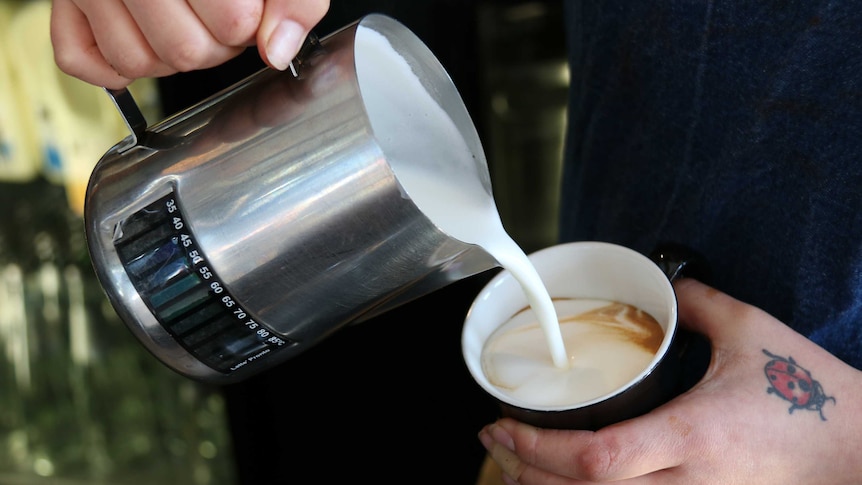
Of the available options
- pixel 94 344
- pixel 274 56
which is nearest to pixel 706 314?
pixel 274 56

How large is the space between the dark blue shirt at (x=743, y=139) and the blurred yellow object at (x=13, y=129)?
3.39 ft

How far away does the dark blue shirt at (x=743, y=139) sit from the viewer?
78 centimetres

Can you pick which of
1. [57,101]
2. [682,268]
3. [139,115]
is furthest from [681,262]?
[57,101]

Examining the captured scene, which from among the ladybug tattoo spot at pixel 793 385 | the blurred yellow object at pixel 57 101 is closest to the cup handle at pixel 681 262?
the ladybug tattoo spot at pixel 793 385

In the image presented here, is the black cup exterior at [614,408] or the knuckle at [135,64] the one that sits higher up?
the knuckle at [135,64]

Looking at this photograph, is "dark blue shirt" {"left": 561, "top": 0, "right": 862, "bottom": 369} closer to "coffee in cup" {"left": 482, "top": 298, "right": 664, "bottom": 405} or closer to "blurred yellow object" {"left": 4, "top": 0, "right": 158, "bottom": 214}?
"coffee in cup" {"left": 482, "top": 298, "right": 664, "bottom": 405}

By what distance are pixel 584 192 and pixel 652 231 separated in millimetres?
107

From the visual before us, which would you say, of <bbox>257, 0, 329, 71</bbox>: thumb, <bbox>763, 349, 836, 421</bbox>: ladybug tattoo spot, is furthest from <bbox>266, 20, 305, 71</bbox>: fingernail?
<bbox>763, 349, 836, 421</bbox>: ladybug tattoo spot

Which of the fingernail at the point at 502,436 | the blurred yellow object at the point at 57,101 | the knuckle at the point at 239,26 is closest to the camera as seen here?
the knuckle at the point at 239,26

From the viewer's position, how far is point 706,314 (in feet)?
2.61

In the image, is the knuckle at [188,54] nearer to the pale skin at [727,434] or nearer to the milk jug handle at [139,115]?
the milk jug handle at [139,115]

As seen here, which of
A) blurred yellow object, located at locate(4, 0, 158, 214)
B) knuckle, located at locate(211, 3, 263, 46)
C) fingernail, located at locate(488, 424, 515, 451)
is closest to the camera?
knuckle, located at locate(211, 3, 263, 46)

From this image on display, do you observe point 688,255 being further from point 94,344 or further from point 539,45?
point 94,344

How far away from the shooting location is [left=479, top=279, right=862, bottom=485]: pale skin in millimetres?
697
